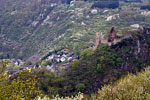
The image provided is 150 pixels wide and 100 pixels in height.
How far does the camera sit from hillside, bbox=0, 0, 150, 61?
6975cm

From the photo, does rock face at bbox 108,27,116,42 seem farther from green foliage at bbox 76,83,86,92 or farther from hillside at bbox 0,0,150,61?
hillside at bbox 0,0,150,61

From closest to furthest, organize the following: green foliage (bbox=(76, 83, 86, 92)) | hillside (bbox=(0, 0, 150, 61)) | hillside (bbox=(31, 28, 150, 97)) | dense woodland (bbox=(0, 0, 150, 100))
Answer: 1. dense woodland (bbox=(0, 0, 150, 100))
2. green foliage (bbox=(76, 83, 86, 92))
3. hillside (bbox=(31, 28, 150, 97))
4. hillside (bbox=(0, 0, 150, 61))

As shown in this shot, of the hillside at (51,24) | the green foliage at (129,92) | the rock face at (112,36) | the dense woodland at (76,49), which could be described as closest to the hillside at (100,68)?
the dense woodland at (76,49)

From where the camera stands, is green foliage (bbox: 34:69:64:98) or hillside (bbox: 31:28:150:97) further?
hillside (bbox: 31:28:150:97)

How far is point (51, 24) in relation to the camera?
86.0 metres

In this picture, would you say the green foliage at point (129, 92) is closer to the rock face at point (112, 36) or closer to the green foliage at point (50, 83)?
the green foliage at point (50, 83)

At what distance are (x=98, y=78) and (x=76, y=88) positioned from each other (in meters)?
4.15

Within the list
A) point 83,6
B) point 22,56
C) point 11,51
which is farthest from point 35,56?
point 83,6

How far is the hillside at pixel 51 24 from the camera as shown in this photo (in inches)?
2746

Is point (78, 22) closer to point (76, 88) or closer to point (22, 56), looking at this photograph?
point (22, 56)

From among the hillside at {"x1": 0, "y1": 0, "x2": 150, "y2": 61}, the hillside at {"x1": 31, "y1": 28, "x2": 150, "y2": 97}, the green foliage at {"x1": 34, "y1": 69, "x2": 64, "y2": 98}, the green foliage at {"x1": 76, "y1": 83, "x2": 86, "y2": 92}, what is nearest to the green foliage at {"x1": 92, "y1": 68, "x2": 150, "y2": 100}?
the hillside at {"x1": 31, "y1": 28, "x2": 150, "y2": 97}

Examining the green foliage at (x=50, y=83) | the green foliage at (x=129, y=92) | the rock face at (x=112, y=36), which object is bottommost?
the green foliage at (x=50, y=83)

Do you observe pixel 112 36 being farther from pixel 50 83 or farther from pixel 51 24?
pixel 51 24

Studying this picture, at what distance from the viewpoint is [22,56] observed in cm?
7631
